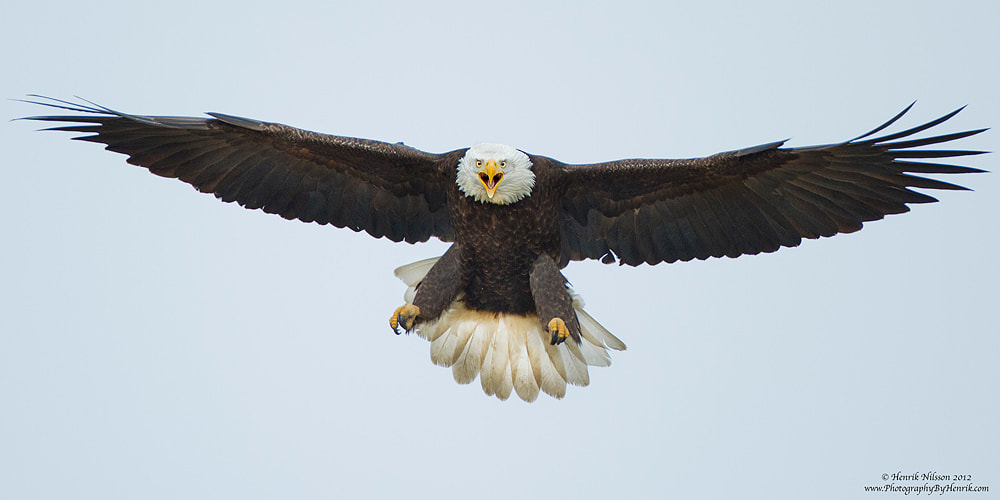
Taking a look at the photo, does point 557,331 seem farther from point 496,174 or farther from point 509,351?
point 509,351

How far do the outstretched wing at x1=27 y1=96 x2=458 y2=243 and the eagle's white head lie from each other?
0.97 feet

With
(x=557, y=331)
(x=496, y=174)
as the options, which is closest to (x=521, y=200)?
(x=496, y=174)

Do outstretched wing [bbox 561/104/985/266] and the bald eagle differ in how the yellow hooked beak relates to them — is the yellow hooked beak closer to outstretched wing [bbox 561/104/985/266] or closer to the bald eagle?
the bald eagle

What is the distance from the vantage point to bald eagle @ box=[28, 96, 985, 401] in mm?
6965

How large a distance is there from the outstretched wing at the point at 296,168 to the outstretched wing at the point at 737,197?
94 cm

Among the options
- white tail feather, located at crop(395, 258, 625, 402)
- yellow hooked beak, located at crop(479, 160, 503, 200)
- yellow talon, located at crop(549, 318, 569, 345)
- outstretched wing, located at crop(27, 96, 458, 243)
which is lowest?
yellow talon, located at crop(549, 318, 569, 345)

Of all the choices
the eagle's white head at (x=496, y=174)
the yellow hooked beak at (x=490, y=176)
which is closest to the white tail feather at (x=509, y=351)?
the eagle's white head at (x=496, y=174)

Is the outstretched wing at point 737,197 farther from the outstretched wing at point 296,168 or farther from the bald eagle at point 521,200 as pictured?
the outstretched wing at point 296,168

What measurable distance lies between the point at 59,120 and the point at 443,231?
7.90ft

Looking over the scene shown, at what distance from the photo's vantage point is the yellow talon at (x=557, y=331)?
22.6 feet

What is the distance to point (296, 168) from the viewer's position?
7543 millimetres

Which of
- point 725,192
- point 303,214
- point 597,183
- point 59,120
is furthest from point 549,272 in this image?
point 59,120

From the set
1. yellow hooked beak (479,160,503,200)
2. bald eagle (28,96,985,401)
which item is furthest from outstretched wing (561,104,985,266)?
yellow hooked beak (479,160,503,200)

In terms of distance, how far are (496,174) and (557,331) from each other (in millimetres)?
969
